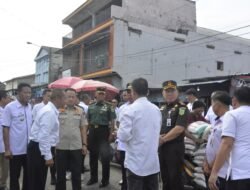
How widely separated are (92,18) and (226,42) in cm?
1371

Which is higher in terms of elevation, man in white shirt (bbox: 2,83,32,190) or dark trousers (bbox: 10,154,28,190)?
man in white shirt (bbox: 2,83,32,190)

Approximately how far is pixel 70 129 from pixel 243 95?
3359 mm

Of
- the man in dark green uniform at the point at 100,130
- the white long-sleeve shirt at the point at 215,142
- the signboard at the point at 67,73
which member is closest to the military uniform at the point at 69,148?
the man in dark green uniform at the point at 100,130

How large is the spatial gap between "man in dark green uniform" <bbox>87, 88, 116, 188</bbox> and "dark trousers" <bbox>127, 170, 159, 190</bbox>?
10.1 feet

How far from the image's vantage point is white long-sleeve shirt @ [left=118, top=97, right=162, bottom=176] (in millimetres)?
4406

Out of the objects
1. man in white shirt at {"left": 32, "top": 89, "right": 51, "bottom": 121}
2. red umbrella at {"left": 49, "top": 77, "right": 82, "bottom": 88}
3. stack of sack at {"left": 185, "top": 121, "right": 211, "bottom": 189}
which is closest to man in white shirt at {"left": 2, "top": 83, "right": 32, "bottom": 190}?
man in white shirt at {"left": 32, "top": 89, "right": 51, "bottom": 121}

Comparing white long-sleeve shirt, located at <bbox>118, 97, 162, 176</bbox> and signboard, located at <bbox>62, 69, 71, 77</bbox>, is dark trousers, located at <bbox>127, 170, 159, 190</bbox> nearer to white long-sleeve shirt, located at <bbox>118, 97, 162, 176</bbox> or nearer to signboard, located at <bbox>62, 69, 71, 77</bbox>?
white long-sleeve shirt, located at <bbox>118, 97, 162, 176</bbox>

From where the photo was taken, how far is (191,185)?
6.59 m

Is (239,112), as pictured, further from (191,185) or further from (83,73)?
(83,73)

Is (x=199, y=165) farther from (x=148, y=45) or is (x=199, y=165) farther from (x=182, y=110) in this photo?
(x=148, y=45)

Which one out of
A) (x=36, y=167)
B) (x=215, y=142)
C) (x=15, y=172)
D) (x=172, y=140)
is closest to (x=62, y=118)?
(x=36, y=167)

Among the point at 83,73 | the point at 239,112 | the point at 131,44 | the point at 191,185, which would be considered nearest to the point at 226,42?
the point at 131,44

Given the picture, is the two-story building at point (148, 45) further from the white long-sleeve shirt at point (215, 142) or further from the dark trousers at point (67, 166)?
the white long-sleeve shirt at point (215, 142)

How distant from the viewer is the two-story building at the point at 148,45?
27.9 meters
